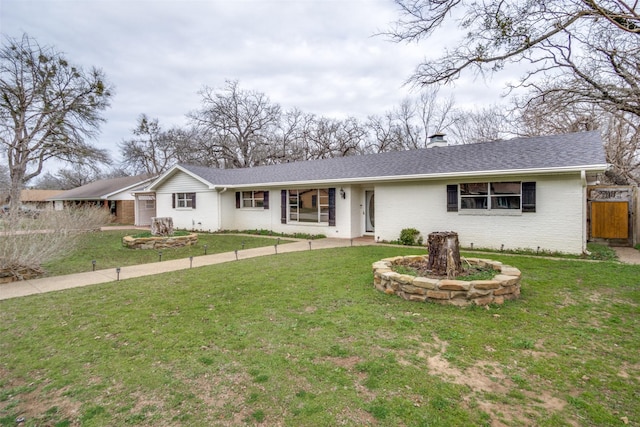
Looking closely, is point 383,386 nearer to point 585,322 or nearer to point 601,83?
point 585,322

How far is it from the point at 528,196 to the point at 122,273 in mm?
11059

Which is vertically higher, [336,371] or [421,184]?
[421,184]

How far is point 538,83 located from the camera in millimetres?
10422

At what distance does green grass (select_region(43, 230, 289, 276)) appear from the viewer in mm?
8125

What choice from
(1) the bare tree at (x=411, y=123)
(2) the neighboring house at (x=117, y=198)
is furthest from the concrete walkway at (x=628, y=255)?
(2) the neighboring house at (x=117, y=198)

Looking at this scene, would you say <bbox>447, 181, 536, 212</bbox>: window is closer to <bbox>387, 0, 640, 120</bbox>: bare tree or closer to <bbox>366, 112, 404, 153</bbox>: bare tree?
<bbox>387, 0, 640, 120</bbox>: bare tree

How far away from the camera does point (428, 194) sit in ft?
35.6

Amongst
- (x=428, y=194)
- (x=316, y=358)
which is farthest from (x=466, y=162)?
(x=316, y=358)

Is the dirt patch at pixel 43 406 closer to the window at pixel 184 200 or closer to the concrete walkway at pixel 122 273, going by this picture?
the concrete walkway at pixel 122 273

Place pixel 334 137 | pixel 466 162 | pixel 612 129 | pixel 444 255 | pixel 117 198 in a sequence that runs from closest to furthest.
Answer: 1. pixel 444 255
2. pixel 466 162
3. pixel 612 129
4. pixel 117 198
5. pixel 334 137

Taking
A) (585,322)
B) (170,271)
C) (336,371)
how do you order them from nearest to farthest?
(336,371) < (585,322) < (170,271)

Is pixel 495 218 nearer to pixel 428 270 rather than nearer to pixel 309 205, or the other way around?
pixel 428 270

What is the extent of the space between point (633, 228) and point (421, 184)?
708 centimetres

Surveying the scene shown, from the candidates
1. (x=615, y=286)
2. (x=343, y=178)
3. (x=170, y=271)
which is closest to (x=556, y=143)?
(x=615, y=286)
